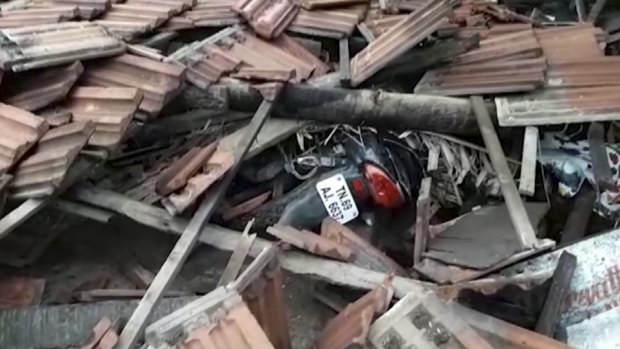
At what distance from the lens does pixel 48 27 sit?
397 centimetres

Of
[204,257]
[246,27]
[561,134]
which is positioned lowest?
[204,257]

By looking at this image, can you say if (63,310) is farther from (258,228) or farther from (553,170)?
(553,170)

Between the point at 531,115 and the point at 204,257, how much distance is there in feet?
5.16

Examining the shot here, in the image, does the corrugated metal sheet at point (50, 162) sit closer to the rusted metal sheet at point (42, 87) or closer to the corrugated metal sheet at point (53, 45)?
the rusted metal sheet at point (42, 87)

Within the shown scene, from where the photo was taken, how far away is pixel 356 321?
2.93 metres

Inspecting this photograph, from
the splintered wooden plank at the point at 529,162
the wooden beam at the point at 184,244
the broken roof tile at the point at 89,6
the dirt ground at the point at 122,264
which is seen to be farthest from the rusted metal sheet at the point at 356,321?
the broken roof tile at the point at 89,6

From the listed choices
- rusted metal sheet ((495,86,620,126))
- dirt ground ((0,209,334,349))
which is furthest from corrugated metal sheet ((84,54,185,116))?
rusted metal sheet ((495,86,620,126))

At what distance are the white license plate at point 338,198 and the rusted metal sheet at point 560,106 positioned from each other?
73 cm

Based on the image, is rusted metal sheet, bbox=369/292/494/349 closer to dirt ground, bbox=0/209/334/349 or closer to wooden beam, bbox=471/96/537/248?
wooden beam, bbox=471/96/537/248

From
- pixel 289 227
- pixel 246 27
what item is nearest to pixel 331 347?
pixel 289 227

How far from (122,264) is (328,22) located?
155 centimetres

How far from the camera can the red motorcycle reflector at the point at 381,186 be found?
3.78 meters

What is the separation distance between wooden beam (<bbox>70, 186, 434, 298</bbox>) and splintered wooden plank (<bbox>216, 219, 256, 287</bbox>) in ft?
0.15

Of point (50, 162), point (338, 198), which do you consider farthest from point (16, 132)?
point (338, 198)
